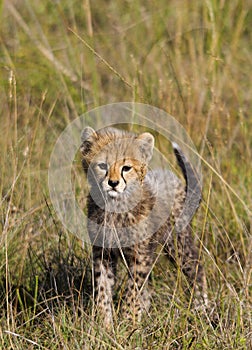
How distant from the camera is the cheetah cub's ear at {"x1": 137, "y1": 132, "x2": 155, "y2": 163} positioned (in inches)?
159

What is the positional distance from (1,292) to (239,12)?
3881 millimetres

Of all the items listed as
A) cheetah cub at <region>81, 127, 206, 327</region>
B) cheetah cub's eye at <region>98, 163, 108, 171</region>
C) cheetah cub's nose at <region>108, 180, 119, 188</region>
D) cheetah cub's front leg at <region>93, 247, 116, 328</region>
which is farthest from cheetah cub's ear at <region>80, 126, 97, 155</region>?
cheetah cub's front leg at <region>93, 247, 116, 328</region>

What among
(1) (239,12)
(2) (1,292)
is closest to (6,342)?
(2) (1,292)

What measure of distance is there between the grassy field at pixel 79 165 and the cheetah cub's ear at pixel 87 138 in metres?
0.28

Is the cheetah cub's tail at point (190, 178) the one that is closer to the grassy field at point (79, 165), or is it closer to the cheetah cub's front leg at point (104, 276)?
the grassy field at point (79, 165)

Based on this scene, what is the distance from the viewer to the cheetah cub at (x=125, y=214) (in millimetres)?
3906

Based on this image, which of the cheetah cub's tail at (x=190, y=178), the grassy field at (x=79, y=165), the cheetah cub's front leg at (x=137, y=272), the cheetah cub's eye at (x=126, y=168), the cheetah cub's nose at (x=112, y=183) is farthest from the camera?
the cheetah cub's tail at (x=190, y=178)

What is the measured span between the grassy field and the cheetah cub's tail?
0.11 meters

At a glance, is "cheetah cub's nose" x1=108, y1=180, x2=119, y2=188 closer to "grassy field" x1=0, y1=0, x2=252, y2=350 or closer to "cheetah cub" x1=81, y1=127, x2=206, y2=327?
"cheetah cub" x1=81, y1=127, x2=206, y2=327

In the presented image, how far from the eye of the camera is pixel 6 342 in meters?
3.57

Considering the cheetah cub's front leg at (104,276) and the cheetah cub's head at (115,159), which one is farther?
the cheetah cub's front leg at (104,276)

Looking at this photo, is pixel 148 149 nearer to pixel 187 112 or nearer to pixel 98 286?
pixel 98 286

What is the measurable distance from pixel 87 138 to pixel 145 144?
0.31 metres

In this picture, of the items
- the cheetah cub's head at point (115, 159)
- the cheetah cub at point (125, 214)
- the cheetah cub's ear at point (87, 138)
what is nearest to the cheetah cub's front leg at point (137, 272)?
the cheetah cub at point (125, 214)
